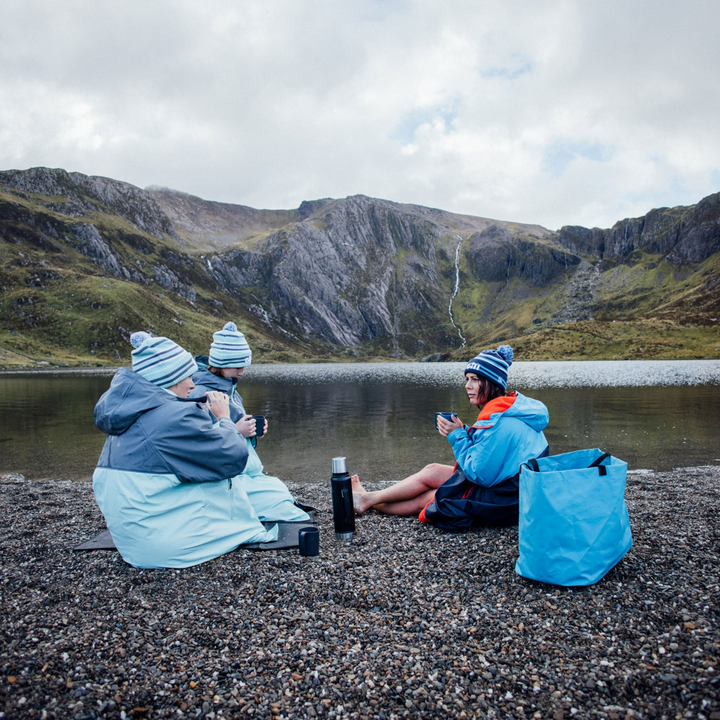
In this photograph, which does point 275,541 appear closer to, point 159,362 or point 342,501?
point 342,501

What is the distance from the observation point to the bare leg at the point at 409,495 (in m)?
9.14

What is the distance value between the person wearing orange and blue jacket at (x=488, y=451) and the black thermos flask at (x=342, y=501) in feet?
4.70

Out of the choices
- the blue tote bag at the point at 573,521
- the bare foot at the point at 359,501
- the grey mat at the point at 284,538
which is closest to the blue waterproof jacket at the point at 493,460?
the blue tote bag at the point at 573,521

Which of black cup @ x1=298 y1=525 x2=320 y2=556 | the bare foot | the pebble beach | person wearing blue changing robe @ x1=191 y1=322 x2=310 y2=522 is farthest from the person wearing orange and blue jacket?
person wearing blue changing robe @ x1=191 y1=322 x2=310 y2=522

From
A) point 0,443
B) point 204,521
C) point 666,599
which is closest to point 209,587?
point 204,521

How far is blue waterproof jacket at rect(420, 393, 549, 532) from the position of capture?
7285 millimetres

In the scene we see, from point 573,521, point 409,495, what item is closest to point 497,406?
point 573,521

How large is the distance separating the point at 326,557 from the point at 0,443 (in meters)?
27.1

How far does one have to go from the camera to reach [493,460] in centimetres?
732

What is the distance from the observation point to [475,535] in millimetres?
7965

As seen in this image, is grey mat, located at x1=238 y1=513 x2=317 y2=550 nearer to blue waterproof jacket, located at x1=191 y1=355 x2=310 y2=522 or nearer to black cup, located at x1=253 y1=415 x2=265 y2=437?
blue waterproof jacket, located at x1=191 y1=355 x2=310 y2=522

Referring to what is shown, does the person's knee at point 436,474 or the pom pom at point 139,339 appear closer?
the pom pom at point 139,339

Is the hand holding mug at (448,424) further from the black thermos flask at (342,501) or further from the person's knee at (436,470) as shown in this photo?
the black thermos flask at (342,501)

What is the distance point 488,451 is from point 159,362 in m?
5.06
